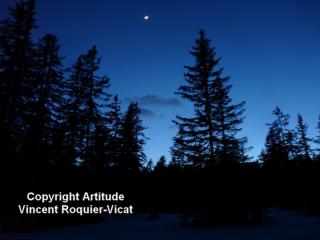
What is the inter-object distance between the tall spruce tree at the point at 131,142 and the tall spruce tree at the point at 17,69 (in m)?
11.1

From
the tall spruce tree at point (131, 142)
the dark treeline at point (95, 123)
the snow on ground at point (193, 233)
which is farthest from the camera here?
the tall spruce tree at point (131, 142)

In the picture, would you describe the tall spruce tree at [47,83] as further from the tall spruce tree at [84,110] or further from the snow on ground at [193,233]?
the snow on ground at [193,233]

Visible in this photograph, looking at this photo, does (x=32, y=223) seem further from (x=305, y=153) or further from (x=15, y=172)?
(x=305, y=153)

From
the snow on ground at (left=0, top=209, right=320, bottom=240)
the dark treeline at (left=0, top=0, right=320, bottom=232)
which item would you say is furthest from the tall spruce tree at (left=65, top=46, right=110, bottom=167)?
the snow on ground at (left=0, top=209, right=320, bottom=240)

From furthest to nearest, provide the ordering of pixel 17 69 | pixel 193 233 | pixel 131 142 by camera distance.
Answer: pixel 131 142, pixel 17 69, pixel 193 233

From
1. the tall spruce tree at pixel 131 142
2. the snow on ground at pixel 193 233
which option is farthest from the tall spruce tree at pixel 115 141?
the snow on ground at pixel 193 233

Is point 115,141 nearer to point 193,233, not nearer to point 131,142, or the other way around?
point 131,142

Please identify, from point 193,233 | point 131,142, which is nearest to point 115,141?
point 131,142

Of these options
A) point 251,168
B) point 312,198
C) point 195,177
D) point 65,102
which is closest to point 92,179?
point 195,177

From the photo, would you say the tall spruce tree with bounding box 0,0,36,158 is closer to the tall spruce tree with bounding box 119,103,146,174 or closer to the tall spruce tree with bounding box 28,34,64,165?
the tall spruce tree with bounding box 28,34,64,165

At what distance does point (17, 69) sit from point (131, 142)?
14.4 m

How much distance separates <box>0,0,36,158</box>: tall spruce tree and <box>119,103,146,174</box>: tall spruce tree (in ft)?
36.5

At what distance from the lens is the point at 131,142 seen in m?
27.9

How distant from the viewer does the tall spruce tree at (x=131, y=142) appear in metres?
25.9
